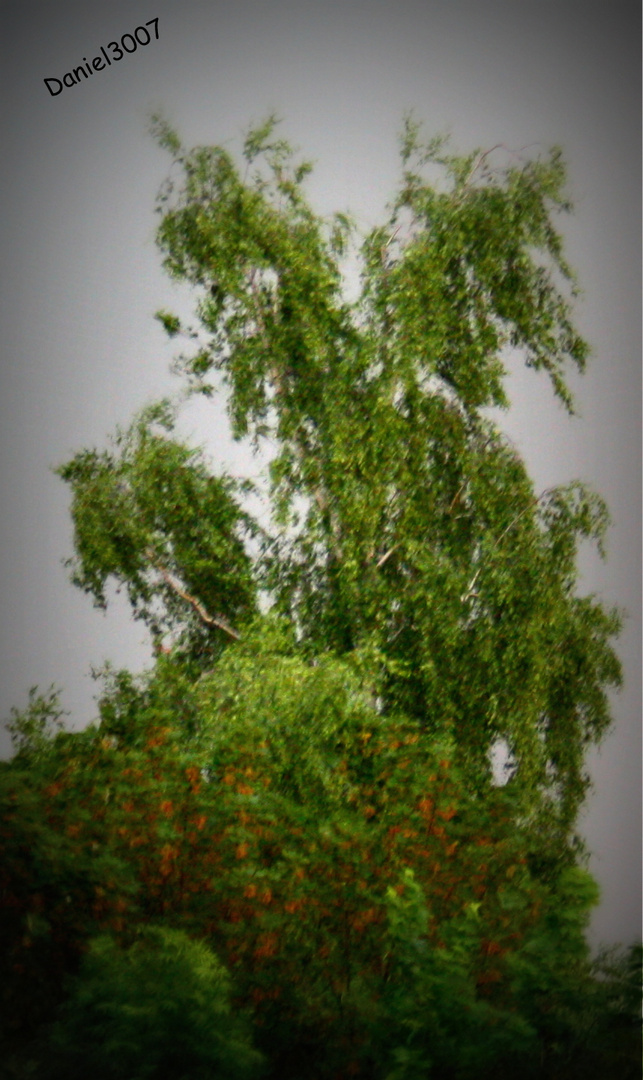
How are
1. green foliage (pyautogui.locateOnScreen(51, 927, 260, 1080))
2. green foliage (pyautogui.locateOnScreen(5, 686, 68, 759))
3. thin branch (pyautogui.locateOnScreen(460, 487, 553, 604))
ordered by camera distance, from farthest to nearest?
1. thin branch (pyautogui.locateOnScreen(460, 487, 553, 604))
2. green foliage (pyautogui.locateOnScreen(5, 686, 68, 759))
3. green foliage (pyautogui.locateOnScreen(51, 927, 260, 1080))

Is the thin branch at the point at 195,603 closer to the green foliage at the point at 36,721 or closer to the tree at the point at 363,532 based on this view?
the tree at the point at 363,532

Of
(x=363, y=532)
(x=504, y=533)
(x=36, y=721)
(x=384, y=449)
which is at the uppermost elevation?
(x=384, y=449)

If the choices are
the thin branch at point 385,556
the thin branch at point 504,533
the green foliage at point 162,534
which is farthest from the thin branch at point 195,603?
the thin branch at point 504,533

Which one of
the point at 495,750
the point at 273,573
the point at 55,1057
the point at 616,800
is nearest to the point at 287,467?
the point at 273,573

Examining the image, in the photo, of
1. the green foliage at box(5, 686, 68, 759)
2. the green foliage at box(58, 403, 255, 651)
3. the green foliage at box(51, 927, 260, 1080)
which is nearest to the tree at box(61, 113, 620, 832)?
the green foliage at box(58, 403, 255, 651)

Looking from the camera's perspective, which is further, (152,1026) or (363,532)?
(363,532)

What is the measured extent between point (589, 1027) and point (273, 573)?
391 centimetres

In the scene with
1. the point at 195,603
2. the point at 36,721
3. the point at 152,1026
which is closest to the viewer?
the point at 152,1026

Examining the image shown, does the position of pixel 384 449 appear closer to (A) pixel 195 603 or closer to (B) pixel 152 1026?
(A) pixel 195 603

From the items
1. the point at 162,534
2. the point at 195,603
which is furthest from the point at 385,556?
the point at 162,534

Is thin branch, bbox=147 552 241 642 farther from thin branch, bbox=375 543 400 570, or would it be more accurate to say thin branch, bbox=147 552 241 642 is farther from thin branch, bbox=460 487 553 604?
thin branch, bbox=460 487 553 604

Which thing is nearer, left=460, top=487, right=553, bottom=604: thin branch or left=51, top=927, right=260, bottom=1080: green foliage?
left=51, top=927, right=260, bottom=1080: green foliage

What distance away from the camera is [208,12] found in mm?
7277

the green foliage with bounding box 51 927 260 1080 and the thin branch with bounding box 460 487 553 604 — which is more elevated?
the thin branch with bounding box 460 487 553 604
